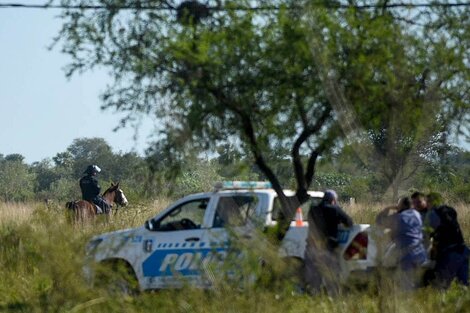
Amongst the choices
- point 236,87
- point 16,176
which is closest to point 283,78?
point 236,87

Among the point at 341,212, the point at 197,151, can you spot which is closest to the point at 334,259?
the point at 341,212

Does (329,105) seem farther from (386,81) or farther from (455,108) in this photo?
(455,108)

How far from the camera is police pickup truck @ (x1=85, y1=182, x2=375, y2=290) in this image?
13148 millimetres

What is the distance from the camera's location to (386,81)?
45.7 ft

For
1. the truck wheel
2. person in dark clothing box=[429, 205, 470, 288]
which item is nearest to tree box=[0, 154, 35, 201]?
person in dark clothing box=[429, 205, 470, 288]

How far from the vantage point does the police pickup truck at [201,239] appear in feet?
43.1

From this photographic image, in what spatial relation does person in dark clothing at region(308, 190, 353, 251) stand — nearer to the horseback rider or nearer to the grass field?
the grass field

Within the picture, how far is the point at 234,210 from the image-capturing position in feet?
50.4

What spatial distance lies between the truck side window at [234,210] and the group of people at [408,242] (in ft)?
2.86

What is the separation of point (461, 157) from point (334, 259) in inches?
93.3

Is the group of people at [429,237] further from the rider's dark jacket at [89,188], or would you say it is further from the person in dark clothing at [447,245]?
the rider's dark jacket at [89,188]

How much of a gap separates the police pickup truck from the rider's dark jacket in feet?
28.1

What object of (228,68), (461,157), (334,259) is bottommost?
(334,259)

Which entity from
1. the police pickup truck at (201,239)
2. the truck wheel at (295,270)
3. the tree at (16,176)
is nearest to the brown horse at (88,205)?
the police pickup truck at (201,239)
